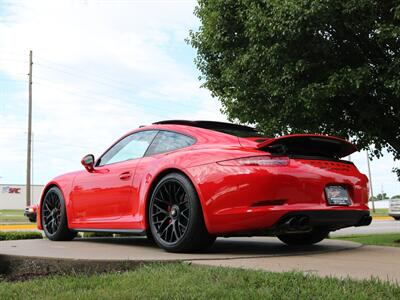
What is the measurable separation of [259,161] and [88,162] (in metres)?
2.66

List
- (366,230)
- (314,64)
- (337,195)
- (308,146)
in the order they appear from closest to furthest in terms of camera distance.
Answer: (337,195) < (308,146) < (314,64) < (366,230)

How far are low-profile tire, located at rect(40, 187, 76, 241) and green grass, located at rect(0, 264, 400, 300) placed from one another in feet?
9.82

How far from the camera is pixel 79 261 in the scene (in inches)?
169

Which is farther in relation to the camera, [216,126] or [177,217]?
Result: [216,126]

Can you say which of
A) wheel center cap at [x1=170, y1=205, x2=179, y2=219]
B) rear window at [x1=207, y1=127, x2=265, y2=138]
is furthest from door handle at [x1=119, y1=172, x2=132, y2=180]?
rear window at [x1=207, y1=127, x2=265, y2=138]

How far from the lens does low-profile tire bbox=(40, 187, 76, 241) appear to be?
686 centimetres

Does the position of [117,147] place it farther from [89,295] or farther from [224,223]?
[89,295]

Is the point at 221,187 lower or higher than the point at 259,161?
lower

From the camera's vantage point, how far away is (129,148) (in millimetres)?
6293

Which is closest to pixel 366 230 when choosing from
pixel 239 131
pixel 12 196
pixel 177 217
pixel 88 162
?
pixel 239 131

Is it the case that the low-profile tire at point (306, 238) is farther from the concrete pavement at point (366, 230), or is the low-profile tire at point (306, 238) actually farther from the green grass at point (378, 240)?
the concrete pavement at point (366, 230)

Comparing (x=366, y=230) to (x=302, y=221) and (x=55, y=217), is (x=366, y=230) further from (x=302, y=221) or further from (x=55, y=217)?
(x=302, y=221)

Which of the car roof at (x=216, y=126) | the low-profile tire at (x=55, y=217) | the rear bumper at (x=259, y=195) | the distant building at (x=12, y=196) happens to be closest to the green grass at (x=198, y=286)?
the rear bumper at (x=259, y=195)

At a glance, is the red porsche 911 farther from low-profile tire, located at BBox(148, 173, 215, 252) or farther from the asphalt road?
the asphalt road
